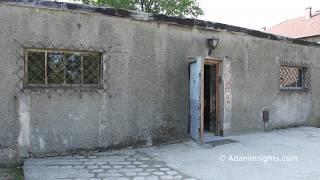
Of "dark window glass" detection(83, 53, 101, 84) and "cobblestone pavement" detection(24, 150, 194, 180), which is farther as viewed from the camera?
"dark window glass" detection(83, 53, 101, 84)

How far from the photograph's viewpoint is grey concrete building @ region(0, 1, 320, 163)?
675 cm

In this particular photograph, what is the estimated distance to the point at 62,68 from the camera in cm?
725

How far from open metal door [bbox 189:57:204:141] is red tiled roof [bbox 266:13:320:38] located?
2436 centimetres

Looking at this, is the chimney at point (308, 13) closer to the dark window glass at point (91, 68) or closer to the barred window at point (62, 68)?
the dark window glass at point (91, 68)

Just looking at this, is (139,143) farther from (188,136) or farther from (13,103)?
(13,103)


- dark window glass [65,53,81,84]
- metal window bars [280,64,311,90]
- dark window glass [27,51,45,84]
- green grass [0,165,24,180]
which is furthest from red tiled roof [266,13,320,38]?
green grass [0,165,24,180]

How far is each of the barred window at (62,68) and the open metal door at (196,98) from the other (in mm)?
2254

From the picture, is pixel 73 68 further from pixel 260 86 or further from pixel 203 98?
pixel 260 86

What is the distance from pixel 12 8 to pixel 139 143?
12.5 feet

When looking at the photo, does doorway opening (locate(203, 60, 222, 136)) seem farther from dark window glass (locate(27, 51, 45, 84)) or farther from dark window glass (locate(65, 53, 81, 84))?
dark window glass (locate(27, 51, 45, 84))

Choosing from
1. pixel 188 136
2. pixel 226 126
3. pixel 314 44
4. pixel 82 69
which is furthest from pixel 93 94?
pixel 314 44

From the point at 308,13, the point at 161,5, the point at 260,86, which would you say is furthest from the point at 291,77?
the point at 308,13

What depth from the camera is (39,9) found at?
6.87 meters

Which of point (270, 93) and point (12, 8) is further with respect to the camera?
point (270, 93)
